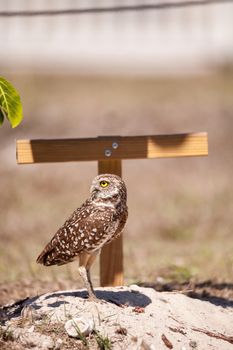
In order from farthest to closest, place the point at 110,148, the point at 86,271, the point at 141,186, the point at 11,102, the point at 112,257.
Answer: the point at 141,186, the point at 112,257, the point at 110,148, the point at 86,271, the point at 11,102

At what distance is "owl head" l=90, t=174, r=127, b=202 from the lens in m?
4.87

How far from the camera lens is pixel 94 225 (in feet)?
15.7

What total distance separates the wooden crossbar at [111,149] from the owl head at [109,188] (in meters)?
0.47

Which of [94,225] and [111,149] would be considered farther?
[111,149]

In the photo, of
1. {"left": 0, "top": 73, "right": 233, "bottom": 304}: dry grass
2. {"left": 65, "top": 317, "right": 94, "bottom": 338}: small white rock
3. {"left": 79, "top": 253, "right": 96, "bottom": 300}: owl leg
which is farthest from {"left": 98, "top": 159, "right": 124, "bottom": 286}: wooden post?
{"left": 65, "top": 317, "right": 94, "bottom": 338}: small white rock

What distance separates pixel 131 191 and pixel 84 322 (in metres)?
7.13

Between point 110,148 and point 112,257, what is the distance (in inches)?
27.9

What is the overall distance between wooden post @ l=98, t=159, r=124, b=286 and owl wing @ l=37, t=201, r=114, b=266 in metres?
0.57

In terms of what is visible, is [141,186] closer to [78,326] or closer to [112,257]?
[112,257]

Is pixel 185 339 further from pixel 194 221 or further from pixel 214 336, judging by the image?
pixel 194 221

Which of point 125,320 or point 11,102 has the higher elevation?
point 11,102

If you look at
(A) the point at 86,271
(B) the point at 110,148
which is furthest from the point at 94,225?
(B) the point at 110,148

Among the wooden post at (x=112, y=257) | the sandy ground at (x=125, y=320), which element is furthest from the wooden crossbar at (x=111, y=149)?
the sandy ground at (x=125, y=320)

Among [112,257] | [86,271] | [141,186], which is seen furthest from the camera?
[141,186]
